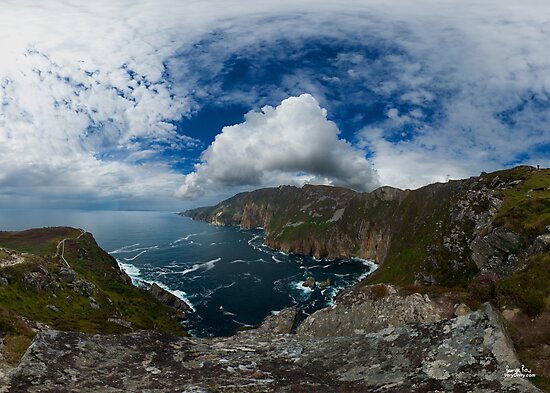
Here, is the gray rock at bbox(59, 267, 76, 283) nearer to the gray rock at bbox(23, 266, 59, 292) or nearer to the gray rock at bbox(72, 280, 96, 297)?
the gray rock at bbox(72, 280, 96, 297)

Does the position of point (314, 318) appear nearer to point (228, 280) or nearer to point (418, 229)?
point (228, 280)

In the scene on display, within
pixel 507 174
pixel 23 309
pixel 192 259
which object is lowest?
pixel 23 309

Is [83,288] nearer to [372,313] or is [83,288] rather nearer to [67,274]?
[67,274]

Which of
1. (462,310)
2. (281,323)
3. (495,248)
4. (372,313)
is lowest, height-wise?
(281,323)

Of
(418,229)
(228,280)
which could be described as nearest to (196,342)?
(228,280)

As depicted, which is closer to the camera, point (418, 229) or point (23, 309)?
point (23, 309)

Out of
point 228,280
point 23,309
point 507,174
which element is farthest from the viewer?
point 228,280

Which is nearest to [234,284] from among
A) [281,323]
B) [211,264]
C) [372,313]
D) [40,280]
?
[211,264]
